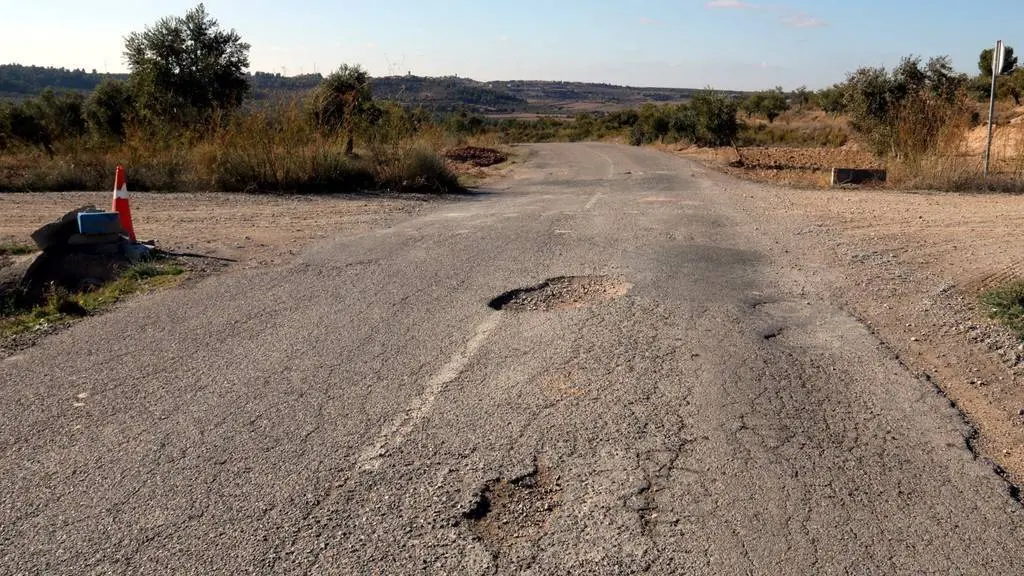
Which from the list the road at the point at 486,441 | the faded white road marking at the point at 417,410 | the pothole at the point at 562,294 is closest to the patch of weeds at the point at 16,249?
the road at the point at 486,441

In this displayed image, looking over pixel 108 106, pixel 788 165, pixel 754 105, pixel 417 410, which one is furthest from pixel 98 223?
pixel 754 105

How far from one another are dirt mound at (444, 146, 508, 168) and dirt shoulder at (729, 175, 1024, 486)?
15301mm

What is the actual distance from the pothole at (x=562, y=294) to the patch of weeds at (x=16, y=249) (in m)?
5.94

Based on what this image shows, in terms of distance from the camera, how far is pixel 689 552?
3389 mm

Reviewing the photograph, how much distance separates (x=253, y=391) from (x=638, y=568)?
289cm

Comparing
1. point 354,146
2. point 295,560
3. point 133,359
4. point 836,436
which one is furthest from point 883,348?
point 354,146

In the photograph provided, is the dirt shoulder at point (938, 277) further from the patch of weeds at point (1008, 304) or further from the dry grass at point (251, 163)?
the dry grass at point (251, 163)

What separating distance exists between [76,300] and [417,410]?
4.62 metres

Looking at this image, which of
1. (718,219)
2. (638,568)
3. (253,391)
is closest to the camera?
(638,568)

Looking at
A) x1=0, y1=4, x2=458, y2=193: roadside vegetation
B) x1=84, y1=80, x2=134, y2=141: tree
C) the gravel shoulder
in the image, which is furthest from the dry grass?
x1=84, y1=80, x2=134, y2=141: tree

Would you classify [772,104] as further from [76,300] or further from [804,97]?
[76,300]

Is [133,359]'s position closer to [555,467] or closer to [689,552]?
[555,467]

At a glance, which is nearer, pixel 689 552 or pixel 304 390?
pixel 689 552

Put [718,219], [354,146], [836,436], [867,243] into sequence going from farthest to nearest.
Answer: [354,146] → [718,219] → [867,243] → [836,436]
